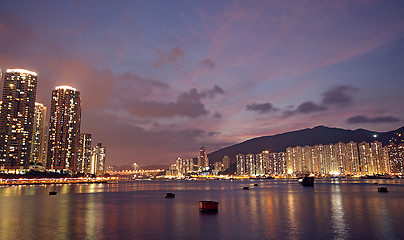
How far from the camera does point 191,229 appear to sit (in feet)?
98.7

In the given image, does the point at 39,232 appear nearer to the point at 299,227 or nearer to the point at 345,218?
the point at 299,227

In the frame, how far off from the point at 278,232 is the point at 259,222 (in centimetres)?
646

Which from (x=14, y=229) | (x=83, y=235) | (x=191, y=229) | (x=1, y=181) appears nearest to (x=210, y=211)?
(x=191, y=229)

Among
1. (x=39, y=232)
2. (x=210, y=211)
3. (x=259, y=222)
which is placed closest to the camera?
(x=39, y=232)

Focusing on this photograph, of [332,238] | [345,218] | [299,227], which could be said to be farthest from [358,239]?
[345,218]

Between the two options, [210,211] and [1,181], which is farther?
[1,181]

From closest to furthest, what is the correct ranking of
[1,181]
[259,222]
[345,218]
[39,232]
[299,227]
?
[39,232] < [299,227] < [259,222] < [345,218] < [1,181]

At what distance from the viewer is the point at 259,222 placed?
34812 millimetres

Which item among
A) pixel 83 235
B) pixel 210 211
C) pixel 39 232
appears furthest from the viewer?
pixel 210 211

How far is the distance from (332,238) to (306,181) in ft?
472

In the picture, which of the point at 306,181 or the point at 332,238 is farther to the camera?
the point at 306,181

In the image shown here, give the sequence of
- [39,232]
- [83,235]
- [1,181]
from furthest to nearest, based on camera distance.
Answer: [1,181] → [39,232] → [83,235]

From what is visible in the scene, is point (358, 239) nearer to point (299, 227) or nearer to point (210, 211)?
point (299, 227)

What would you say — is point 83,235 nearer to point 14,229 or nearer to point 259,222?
point 14,229
